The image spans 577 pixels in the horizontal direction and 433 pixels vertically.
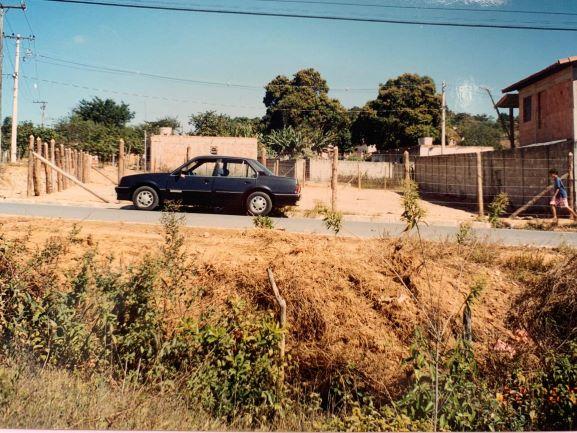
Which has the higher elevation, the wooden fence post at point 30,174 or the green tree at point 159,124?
the green tree at point 159,124

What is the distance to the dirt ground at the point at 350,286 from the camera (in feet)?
18.2

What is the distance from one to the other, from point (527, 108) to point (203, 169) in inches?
491

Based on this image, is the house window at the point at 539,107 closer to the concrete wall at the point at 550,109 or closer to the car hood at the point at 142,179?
the concrete wall at the point at 550,109

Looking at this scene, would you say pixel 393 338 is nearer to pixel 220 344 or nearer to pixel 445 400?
pixel 445 400

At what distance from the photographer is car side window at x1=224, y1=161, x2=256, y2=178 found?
12.7m

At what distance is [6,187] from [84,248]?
14.2 meters

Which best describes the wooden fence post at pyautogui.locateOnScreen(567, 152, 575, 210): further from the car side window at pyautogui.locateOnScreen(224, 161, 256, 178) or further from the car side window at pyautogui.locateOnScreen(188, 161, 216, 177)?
the car side window at pyautogui.locateOnScreen(188, 161, 216, 177)

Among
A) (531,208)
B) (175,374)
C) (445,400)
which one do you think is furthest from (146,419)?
(531,208)

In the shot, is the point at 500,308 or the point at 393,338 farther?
the point at 500,308

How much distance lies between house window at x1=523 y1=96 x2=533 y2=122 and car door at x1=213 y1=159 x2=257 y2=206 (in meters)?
11.3

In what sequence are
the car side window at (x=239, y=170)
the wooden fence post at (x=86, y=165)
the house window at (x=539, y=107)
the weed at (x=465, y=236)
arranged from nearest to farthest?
the weed at (x=465, y=236)
the car side window at (x=239, y=170)
the house window at (x=539, y=107)
the wooden fence post at (x=86, y=165)

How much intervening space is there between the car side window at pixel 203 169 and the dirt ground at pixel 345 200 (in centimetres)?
230

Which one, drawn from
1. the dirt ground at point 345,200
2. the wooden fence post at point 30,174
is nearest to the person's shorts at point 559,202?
the dirt ground at point 345,200

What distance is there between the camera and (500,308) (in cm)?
618
